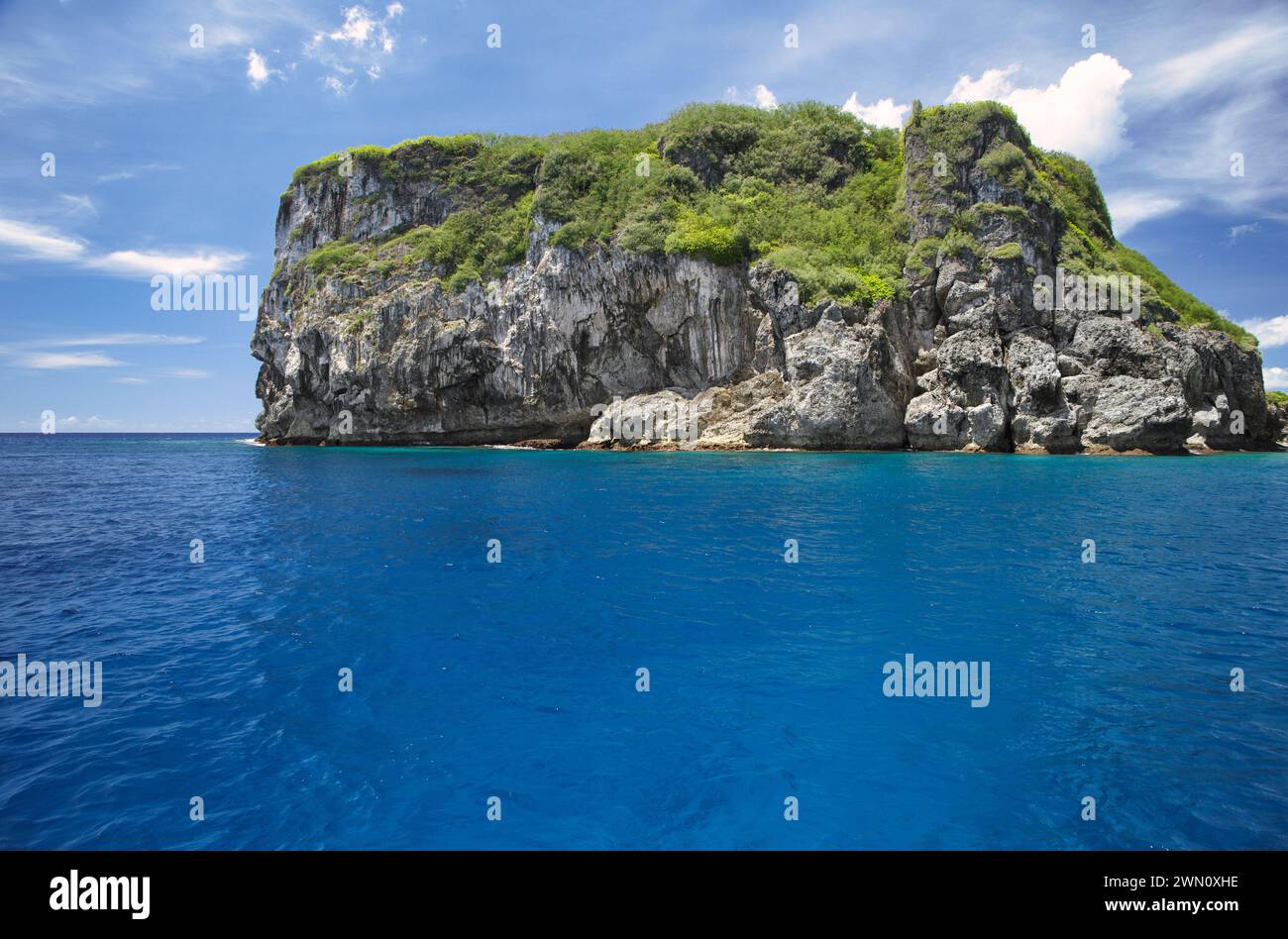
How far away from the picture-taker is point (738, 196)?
5625 cm

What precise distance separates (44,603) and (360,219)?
2669 inches

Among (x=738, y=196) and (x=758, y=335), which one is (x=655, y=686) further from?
(x=738, y=196)

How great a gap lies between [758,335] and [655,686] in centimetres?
4686

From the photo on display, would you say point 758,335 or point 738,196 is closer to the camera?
point 758,335

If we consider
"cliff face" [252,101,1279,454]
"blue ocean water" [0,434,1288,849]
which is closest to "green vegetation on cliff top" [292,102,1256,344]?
"cliff face" [252,101,1279,454]

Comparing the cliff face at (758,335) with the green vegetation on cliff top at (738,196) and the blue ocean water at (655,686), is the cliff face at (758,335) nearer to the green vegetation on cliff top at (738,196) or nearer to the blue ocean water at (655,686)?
the green vegetation on cliff top at (738,196)

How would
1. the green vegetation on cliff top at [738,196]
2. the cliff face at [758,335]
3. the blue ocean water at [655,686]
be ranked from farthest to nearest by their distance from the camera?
1. the green vegetation on cliff top at [738,196]
2. the cliff face at [758,335]
3. the blue ocean water at [655,686]

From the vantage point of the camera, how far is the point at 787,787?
6070 millimetres

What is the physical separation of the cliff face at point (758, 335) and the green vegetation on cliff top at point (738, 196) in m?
0.43

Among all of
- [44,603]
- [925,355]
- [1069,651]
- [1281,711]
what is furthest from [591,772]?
[925,355]

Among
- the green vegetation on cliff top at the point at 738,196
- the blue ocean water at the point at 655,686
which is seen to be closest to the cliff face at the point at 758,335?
the green vegetation on cliff top at the point at 738,196

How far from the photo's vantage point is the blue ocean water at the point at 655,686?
5629 millimetres

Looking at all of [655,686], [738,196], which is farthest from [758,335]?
[655,686]

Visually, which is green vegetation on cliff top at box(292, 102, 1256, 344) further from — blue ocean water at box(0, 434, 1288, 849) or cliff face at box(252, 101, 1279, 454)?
blue ocean water at box(0, 434, 1288, 849)
